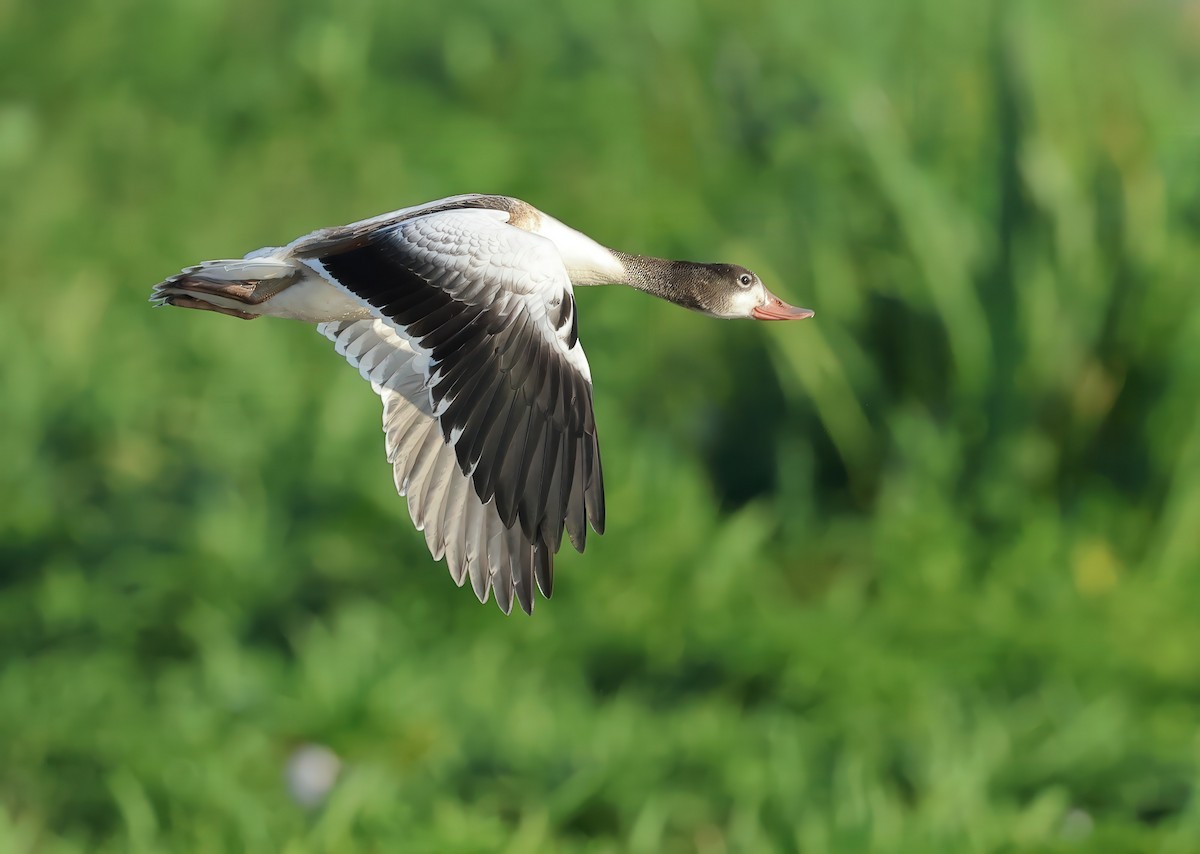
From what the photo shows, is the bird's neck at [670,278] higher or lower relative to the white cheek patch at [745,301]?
higher

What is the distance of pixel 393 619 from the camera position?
7168 mm

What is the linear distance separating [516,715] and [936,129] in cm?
303

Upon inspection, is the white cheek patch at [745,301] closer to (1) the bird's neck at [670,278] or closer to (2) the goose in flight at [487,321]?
(1) the bird's neck at [670,278]

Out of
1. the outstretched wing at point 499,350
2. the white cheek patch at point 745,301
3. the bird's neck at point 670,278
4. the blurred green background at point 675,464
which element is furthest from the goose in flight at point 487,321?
the blurred green background at point 675,464

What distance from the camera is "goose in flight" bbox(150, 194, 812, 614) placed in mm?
4141

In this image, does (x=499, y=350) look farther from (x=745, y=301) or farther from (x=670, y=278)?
(x=745, y=301)

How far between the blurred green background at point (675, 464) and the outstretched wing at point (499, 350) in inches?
70.5

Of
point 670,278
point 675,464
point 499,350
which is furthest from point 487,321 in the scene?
point 675,464

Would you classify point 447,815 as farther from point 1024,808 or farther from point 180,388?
point 180,388

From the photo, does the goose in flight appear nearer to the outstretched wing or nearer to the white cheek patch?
the outstretched wing

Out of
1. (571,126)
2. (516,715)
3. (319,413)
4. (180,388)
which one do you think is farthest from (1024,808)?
(571,126)

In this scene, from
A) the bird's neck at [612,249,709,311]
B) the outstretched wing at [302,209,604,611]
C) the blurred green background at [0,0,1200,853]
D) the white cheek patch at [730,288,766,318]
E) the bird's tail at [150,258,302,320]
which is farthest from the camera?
the blurred green background at [0,0,1200,853]

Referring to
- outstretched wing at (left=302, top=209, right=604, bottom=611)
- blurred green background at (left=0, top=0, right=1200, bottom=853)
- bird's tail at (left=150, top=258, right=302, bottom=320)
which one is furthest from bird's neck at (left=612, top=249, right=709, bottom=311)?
blurred green background at (left=0, top=0, right=1200, bottom=853)

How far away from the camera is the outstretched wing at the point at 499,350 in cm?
413
